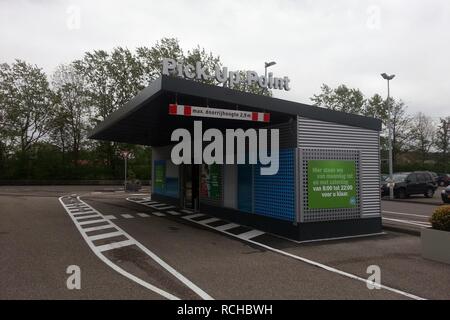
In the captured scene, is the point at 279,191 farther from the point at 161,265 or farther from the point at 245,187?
the point at 161,265

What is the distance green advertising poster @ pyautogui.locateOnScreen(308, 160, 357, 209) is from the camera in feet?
34.9

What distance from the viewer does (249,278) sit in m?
6.99

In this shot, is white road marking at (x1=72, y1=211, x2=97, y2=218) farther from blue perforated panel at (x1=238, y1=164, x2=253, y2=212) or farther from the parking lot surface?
blue perforated panel at (x1=238, y1=164, x2=253, y2=212)

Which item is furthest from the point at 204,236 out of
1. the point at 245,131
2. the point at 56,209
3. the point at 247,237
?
the point at 56,209

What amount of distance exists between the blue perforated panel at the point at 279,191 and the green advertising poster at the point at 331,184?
1.61 ft

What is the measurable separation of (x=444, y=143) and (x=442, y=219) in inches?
1898

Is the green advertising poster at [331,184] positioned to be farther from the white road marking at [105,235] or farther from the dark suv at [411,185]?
the dark suv at [411,185]

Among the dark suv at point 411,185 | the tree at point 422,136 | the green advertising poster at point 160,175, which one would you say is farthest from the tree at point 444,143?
the green advertising poster at point 160,175

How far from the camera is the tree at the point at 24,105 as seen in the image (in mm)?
Answer: 38625

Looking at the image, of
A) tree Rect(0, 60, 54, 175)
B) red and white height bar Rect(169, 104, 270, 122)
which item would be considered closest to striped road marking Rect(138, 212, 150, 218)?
red and white height bar Rect(169, 104, 270, 122)

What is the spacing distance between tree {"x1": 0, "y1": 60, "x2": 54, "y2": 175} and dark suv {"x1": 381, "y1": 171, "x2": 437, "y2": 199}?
1226 inches

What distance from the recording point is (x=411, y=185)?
25781mm
